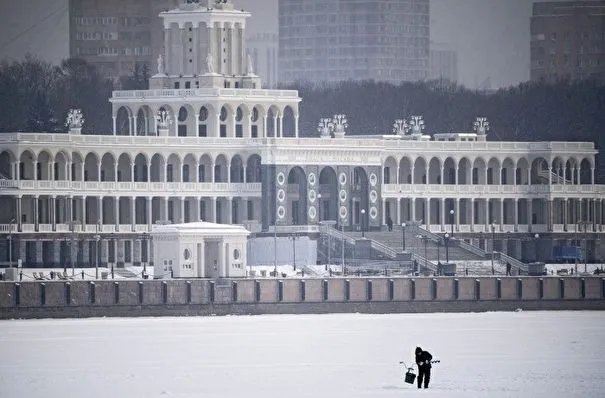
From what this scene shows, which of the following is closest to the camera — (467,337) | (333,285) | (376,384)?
(376,384)

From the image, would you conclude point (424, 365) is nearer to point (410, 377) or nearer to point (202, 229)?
point (410, 377)

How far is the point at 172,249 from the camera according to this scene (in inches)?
7662

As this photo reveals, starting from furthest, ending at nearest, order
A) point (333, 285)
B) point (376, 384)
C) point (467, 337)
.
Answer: point (333, 285) < point (467, 337) < point (376, 384)

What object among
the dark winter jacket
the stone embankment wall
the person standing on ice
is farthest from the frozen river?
the stone embankment wall

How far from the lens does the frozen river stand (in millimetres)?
145625

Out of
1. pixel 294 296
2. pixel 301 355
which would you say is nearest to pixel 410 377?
pixel 301 355

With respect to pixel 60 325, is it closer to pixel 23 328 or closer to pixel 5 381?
pixel 23 328

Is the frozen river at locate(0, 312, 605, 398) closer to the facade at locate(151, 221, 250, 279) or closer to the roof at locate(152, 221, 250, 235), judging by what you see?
the facade at locate(151, 221, 250, 279)

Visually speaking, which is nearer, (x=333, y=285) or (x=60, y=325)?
(x=60, y=325)

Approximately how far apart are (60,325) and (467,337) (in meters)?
21.8

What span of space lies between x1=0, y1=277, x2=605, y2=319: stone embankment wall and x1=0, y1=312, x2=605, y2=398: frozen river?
1.42 m

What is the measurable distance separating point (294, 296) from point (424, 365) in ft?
150

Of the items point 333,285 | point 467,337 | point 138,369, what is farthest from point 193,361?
point 333,285

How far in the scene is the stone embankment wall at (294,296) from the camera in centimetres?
18338
